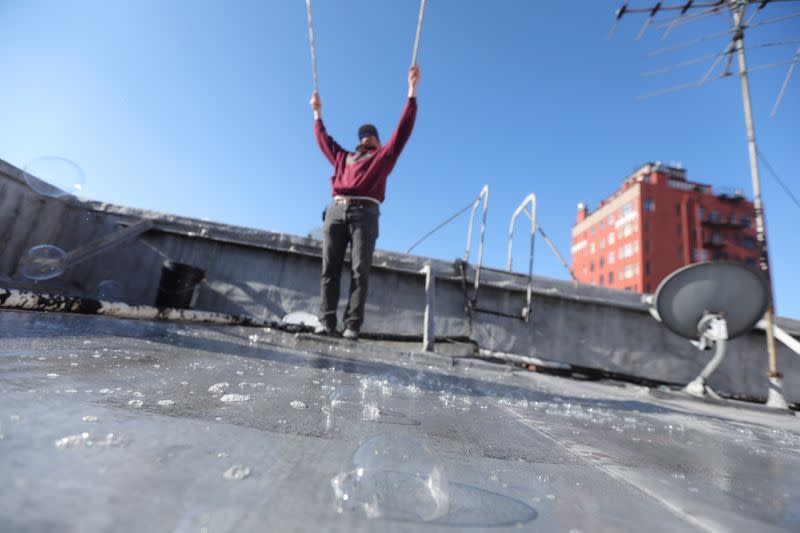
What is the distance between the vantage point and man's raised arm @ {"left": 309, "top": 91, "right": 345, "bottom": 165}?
3.49m

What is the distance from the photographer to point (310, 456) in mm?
528

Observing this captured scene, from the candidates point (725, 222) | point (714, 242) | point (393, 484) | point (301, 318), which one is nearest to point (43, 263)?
point (301, 318)

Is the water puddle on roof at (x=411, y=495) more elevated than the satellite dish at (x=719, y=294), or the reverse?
the satellite dish at (x=719, y=294)

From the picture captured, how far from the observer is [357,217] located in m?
3.13

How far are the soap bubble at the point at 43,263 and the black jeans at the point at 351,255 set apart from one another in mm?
2243

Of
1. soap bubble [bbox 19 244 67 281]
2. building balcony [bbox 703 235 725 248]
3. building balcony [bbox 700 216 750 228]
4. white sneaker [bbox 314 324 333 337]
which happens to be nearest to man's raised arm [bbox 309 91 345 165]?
white sneaker [bbox 314 324 333 337]

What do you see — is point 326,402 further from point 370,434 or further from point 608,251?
point 608,251

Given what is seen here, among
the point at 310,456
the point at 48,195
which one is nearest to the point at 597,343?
the point at 310,456

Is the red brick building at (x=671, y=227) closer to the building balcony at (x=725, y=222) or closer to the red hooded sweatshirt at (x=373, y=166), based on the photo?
the building balcony at (x=725, y=222)

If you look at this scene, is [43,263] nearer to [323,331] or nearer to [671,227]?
[323,331]

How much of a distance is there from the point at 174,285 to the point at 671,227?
3526cm

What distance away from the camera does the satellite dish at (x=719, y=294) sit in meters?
3.31

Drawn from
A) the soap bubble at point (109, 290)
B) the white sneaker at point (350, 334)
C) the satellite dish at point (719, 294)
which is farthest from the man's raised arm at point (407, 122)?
the soap bubble at point (109, 290)

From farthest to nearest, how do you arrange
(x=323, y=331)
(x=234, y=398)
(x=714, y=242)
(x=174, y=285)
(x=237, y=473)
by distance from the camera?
(x=714, y=242)
(x=174, y=285)
(x=323, y=331)
(x=234, y=398)
(x=237, y=473)
